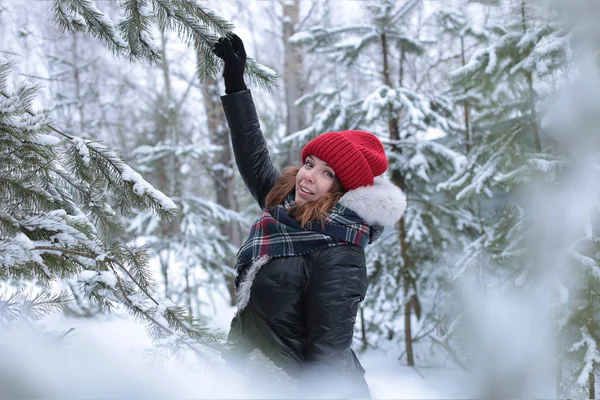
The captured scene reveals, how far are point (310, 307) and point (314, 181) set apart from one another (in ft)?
1.97

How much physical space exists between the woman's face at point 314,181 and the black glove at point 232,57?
1.70 feet

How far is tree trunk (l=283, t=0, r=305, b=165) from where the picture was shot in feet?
33.2

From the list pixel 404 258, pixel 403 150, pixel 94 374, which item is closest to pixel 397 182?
pixel 403 150

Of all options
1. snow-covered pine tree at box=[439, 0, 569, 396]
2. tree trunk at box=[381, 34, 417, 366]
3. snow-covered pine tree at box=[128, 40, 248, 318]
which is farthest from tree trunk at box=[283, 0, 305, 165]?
snow-covered pine tree at box=[439, 0, 569, 396]

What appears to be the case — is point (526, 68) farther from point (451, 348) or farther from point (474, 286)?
point (451, 348)

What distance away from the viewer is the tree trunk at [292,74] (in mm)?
10133

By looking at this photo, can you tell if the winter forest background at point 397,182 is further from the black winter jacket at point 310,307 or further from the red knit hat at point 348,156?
the black winter jacket at point 310,307

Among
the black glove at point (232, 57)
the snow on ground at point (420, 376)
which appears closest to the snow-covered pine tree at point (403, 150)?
the snow on ground at point (420, 376)

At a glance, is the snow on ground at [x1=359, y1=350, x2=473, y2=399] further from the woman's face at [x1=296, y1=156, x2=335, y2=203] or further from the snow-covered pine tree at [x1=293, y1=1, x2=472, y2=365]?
the woman's face at [x1=296, y1=156, x2=335, y2=203]

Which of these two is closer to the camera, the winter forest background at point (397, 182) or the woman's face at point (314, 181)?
the winter forest background at point (397, 182)

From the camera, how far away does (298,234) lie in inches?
85.0

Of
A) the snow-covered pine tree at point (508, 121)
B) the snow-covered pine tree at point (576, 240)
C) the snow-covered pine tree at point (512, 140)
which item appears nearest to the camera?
the snow-covered pine tree at point (576, 240)

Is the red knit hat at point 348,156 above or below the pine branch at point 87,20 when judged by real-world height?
below

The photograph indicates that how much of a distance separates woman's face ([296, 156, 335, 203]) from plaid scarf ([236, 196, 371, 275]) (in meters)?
0.11
